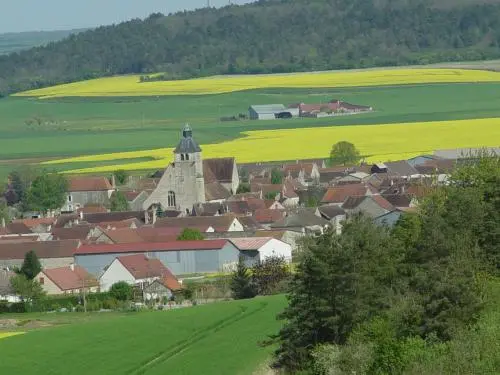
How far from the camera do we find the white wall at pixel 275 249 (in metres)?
47.0

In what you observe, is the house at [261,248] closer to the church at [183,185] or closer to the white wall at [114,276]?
the white wall at [114,276]

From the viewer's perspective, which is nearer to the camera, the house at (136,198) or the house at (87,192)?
the house at (136,198)

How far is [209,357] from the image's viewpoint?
25.8m

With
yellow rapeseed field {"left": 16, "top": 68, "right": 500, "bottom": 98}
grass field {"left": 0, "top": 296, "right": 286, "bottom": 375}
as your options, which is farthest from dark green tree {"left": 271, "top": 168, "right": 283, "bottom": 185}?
yellow rapeseed field {"left": 16, "top": 68, "right": 500, "bottom": 98}

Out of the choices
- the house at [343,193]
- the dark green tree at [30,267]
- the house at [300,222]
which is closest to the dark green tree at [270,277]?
the dark green tree at [30,267]

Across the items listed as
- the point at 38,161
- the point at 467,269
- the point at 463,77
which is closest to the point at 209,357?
the point at 467,269

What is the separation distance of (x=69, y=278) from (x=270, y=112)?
210ft

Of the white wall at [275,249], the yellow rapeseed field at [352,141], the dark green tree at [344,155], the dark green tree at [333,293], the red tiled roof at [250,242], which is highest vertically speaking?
the dark green tree at [333,293]

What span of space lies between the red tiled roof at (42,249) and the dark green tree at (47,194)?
43.8ft

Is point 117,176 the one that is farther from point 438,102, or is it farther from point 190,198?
point 438,102

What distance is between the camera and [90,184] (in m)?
65.5

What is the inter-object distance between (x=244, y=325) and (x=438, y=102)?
257ft

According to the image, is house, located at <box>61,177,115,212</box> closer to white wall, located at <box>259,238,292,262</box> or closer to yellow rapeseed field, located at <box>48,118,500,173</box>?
yellow rapeseed field, located at <box>48,118,500,173</box>

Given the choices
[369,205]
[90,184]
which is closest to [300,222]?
[369,205]
